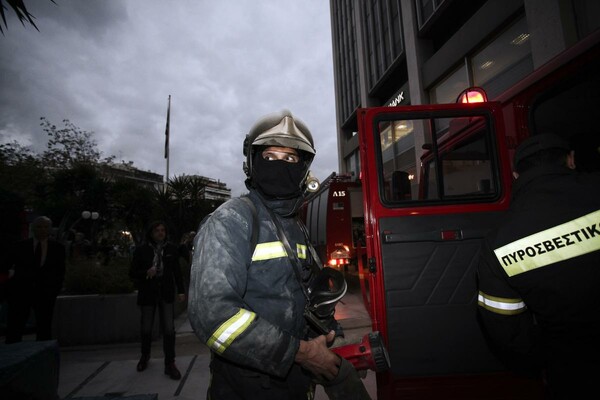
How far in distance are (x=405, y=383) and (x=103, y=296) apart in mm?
5388

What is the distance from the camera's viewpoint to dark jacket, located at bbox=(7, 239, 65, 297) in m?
4.04

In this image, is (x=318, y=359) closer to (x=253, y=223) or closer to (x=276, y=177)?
(x=253, y=223)

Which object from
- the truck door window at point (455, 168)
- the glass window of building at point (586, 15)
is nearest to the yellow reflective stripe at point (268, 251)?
the truck door window at point (455, 168)

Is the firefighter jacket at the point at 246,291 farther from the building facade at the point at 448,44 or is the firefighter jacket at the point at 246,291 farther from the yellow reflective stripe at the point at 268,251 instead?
the building facade at the point at 448,44

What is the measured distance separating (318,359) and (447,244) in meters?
1.59

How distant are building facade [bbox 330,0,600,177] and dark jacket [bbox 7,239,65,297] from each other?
5.67 meters

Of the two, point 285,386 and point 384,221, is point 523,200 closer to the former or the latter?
point 384,221

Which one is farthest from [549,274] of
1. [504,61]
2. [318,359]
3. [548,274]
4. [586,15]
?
[504,61]

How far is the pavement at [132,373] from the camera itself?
359 cm

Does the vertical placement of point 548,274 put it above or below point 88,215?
below

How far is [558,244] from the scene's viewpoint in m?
1.42

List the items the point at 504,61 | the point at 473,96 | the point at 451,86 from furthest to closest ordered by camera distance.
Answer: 1. the point at 451,86
2. the point at 504,61
3. the point at 473,96

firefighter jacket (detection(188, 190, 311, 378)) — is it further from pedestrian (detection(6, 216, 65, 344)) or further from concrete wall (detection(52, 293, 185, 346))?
concrete wall (detection(52, 293, 185, 346))

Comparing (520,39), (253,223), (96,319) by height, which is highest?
(520,39)
